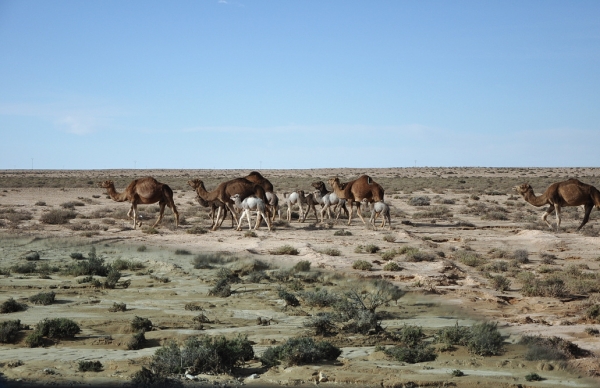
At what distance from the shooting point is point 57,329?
456 inches

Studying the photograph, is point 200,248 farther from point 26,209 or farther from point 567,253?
point 26,209

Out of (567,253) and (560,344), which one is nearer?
(560,344)

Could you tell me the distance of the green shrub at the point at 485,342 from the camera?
35.4 feet

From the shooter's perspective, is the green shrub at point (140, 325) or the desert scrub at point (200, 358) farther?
the green shrub at point (140, 325)

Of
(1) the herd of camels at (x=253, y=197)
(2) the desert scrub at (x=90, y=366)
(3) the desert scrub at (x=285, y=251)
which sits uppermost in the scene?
(1) the herd of camels at (x=253, y=197)

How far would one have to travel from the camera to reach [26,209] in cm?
3566

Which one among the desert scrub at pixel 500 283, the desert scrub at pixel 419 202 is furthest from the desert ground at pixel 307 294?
the desert scrub at pixel 419 202

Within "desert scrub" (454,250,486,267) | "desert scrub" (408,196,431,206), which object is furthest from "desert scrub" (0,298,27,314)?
"desert scrub" (408,196,431,206)

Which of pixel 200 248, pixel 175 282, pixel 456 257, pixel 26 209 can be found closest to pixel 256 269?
pixel 175 282

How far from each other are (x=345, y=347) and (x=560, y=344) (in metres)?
3.26

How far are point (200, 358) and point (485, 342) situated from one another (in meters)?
4.31

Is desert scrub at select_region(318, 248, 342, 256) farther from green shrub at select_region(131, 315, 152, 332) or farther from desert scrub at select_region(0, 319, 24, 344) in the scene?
desert scrub at select_region(0, 319, 24, 344)

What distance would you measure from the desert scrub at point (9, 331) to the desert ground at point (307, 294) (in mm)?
137

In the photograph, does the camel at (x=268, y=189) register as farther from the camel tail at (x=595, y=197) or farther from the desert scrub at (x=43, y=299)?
the desert scrub at (x=43, y=299)
